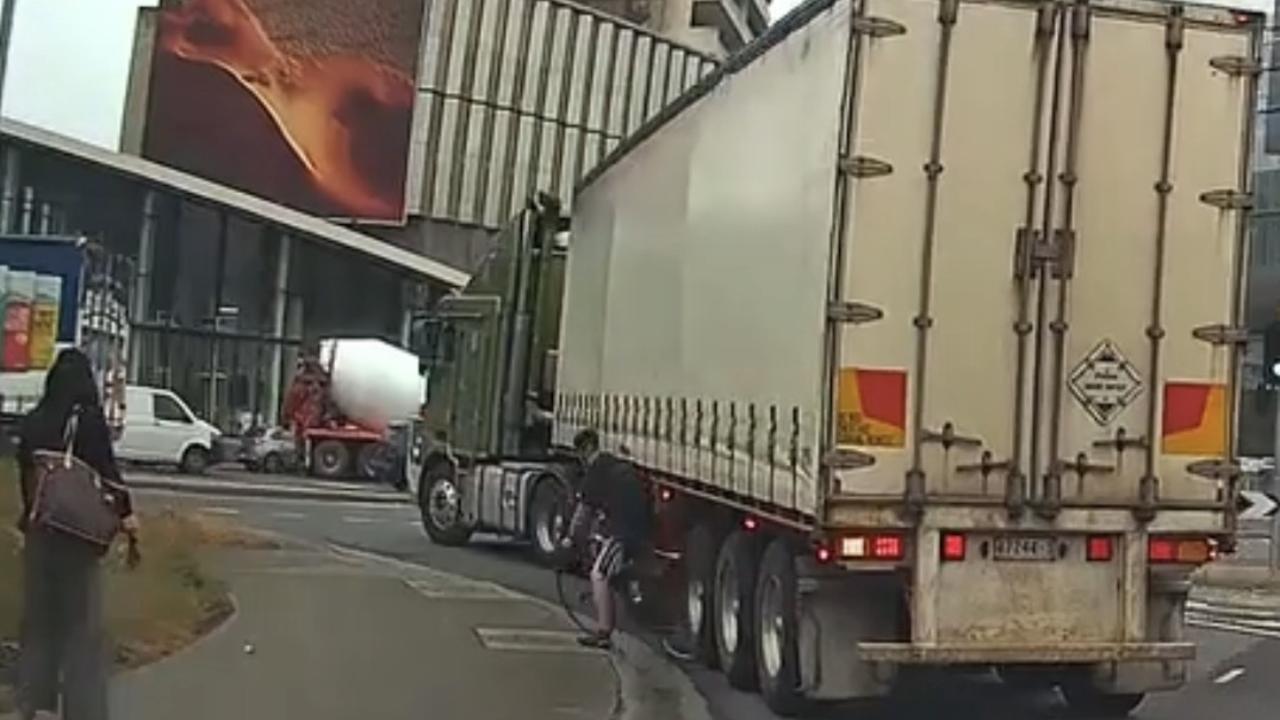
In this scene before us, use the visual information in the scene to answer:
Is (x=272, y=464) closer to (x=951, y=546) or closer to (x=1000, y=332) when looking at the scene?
(x=951, y=546)

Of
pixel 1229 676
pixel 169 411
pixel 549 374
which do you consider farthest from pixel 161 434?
pixel 1229 676

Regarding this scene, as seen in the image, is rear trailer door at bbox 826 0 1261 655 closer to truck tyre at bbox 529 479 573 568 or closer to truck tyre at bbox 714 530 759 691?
truck tyre at bbox 714 530 759 691

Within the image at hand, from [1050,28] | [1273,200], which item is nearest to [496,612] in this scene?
[1050,28]

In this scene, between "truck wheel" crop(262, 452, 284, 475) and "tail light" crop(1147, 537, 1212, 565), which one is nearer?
"tail light" crop(1147, 537, 1212, 565)

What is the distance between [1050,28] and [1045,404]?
2.05 metres

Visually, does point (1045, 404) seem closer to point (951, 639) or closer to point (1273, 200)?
point (951, 639)

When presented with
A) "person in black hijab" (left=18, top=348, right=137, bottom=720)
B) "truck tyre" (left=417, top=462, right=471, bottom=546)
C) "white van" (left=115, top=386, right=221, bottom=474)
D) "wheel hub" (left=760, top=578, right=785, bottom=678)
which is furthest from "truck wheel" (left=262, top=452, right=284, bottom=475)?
"person in black hijab" (left=18, top=348, right=137, bottom=720)

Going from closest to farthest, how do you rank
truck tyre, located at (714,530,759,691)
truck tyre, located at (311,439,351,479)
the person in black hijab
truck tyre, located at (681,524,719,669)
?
the person in black hijab
truck tyre, located at (714,530,759,691)
truck tyre, located at (681,524,719,669)
truck tyre, located at (311,439,351,479)

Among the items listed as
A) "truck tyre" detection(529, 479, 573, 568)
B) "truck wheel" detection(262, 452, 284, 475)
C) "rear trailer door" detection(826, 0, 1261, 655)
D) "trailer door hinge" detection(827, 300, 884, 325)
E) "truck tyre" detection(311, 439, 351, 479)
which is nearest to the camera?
"trailer door hinge" detection(827, 300, 884, 325)

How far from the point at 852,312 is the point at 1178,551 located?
244 cm

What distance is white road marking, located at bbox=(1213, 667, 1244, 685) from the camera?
15.6 meters

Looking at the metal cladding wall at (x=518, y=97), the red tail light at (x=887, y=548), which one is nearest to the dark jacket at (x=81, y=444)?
the red tail light at (x=887, y=548)

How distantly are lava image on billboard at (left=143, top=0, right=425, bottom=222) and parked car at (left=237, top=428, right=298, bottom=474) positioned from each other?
17283mm

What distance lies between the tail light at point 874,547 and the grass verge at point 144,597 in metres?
4.09
